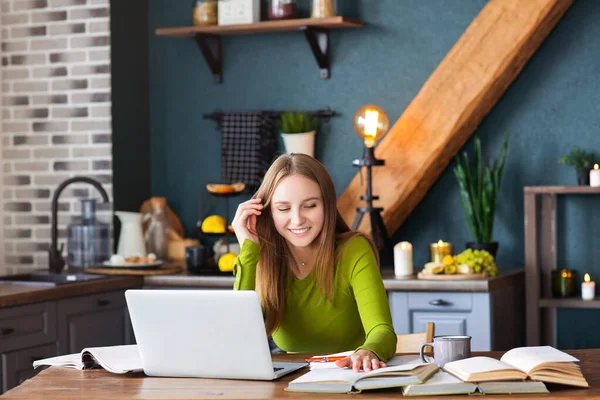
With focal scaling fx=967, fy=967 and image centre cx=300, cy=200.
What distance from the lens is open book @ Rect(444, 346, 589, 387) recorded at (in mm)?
2211

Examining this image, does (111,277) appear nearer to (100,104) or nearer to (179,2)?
(100,104)

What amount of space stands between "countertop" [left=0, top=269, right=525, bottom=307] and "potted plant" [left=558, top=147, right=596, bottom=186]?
1.75ft

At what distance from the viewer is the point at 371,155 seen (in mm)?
4691

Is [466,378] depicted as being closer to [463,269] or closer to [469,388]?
[469,388]

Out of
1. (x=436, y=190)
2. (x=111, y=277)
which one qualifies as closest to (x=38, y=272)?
(x=111, y=277)

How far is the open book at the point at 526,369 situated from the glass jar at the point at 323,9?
2.92 meters

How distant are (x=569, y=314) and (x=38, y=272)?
2655mm

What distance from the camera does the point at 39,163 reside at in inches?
205

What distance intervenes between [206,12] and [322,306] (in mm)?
2618

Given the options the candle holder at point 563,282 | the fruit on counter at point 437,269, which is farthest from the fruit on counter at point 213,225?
the candle holder at point 563,282

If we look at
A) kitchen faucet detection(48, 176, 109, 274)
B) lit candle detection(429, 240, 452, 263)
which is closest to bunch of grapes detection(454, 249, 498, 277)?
lit candle detection(429, 240, 452, 263)

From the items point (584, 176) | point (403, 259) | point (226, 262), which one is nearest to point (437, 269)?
point (403, 259)

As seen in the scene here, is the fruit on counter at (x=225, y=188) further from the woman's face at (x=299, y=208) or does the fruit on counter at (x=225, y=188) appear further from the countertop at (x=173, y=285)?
the woman's face at (x=299, y=208)

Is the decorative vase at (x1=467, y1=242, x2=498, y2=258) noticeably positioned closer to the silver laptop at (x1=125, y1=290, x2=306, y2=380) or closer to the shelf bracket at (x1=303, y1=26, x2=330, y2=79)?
the shelf bracket at (x1=303, y1=26, x2=330, y2=79)
